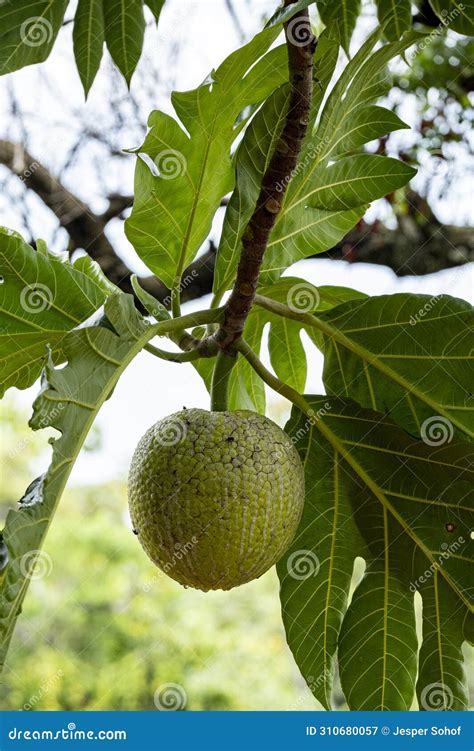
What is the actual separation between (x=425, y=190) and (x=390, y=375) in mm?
1579

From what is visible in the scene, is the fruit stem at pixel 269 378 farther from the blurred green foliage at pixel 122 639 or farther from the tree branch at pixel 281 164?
the blurred green foliage at pixel 122 639

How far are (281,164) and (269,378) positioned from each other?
25 centimetres

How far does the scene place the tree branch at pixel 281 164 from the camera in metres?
0.64

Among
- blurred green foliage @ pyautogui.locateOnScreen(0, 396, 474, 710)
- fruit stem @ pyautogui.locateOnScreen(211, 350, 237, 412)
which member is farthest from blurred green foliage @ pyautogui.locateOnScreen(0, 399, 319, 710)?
fruit stem @ pyautogui.locateOnScreen(211, 350, 237, 412)

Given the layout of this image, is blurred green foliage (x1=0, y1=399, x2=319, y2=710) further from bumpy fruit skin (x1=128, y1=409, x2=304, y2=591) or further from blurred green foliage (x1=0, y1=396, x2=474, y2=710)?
bumpy fruit skin (x1=128, y1=409, x2=304, y2=591)

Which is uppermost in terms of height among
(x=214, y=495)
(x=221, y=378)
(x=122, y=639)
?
(x=122, y=639)

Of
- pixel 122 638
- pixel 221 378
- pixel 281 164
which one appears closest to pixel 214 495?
pixel 221 378

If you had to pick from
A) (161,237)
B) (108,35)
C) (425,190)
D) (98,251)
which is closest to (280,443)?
(161,237)

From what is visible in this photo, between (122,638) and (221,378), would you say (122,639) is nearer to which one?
(122,638)

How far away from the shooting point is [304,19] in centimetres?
66

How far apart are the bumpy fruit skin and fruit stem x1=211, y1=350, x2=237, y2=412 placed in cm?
6

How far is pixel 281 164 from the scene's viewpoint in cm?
68

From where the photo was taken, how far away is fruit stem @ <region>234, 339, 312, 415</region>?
2.77 feet

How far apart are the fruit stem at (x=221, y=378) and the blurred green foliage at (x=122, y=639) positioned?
391cm
